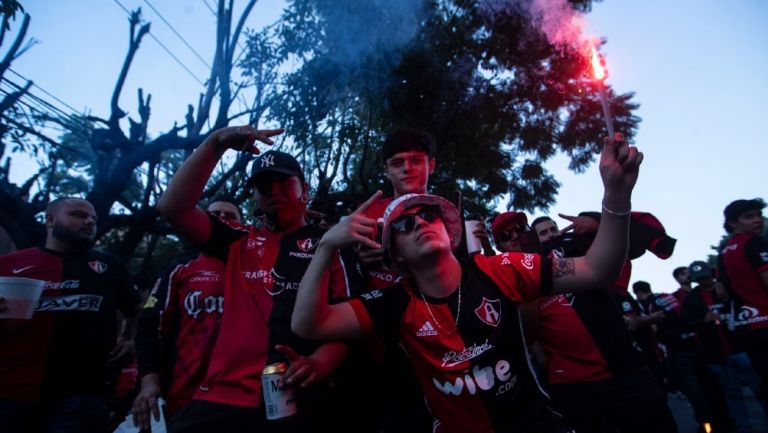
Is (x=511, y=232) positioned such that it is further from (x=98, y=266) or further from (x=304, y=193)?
(x=98, y=266)

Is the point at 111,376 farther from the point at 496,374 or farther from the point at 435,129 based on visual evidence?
the point at 435,129

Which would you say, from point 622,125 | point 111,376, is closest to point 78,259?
point 111,376

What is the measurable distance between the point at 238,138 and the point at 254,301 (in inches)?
35.6

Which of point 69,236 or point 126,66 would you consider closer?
point 69,236

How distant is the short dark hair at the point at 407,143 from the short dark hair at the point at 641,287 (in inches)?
418

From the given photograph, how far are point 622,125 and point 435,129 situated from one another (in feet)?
13.6

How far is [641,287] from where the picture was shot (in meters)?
12.4

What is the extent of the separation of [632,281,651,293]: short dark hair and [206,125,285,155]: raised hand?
12050 mm

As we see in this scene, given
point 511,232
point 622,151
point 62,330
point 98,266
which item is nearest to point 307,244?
point 622,151

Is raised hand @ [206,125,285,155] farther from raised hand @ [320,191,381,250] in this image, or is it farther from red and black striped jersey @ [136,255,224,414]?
red and black striped jersey @ [136,255,224,414]

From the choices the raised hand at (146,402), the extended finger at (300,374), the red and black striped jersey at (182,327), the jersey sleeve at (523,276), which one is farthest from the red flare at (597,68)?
the raised hand at (146,402)

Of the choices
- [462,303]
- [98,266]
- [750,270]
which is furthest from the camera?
[750,270]

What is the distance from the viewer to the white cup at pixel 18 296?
3.43m

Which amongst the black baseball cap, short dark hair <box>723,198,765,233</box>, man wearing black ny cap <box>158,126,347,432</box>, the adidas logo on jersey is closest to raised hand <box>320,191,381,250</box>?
man wearing black ny cap <box>158,126,347,432</box>
